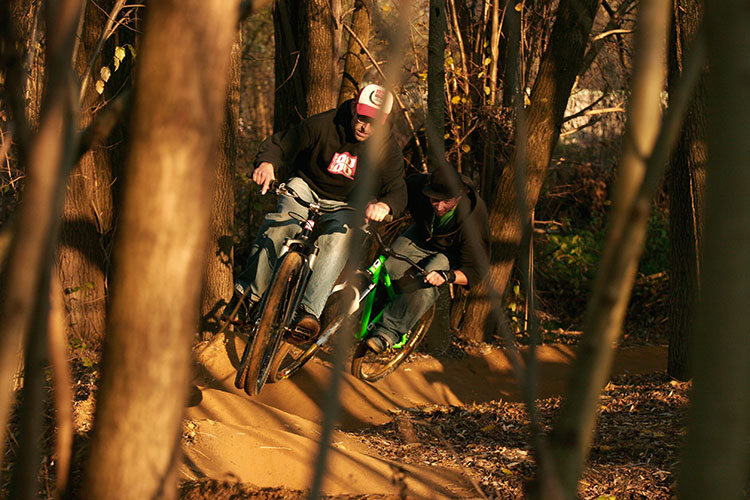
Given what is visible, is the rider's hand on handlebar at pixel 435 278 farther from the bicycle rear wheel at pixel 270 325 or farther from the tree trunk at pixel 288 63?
the tree trunk at pixel 288 63

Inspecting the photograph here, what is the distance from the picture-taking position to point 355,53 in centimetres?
892

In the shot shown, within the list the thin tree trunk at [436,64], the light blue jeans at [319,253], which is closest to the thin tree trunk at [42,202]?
the light blue jeans at [319,253]

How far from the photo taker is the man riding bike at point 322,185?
5305mm

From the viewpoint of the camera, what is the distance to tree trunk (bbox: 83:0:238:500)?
1.42 m

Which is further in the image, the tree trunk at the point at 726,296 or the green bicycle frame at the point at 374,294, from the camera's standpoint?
→ the green bicycle frame at the point at 374,294

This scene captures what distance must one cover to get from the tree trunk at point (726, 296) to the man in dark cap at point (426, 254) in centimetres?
479

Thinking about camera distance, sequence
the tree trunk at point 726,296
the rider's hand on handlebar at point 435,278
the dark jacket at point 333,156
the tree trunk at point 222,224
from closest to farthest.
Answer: the tree trunk at point 726,296 → the dark jacket at point 333,156 → the rider's hand on handlebar at point 435,278 → the tree trunk at point 222,224

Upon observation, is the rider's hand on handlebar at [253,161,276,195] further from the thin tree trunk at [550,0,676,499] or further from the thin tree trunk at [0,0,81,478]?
the thin tree trunk at [550,0,676,499]

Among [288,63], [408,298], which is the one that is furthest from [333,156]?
[288,63]

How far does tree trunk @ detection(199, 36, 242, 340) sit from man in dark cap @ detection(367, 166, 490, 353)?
1.66m

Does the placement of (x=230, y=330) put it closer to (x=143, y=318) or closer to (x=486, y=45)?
(x=486, y=45)

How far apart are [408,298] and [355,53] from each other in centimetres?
372

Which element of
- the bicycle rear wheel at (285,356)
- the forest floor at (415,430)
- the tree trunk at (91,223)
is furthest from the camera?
the tree trunk at (91,223)

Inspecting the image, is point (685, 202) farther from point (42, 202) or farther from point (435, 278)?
point (42, 202)
